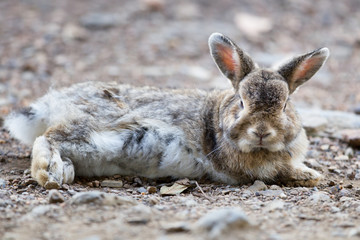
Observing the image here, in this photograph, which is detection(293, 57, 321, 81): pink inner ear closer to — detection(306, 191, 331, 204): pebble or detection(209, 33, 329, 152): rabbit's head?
detection(209, 33, 329, 152): rabbit's head

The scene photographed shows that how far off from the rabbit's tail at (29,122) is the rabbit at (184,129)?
0.04 feet

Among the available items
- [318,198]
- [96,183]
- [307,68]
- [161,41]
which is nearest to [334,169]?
[307,68]

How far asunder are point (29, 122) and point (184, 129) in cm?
180

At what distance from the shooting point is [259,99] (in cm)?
524

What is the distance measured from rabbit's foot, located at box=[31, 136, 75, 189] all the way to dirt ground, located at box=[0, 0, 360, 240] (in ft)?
0.35

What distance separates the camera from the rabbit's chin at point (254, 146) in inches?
208

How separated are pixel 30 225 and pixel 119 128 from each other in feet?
6.92

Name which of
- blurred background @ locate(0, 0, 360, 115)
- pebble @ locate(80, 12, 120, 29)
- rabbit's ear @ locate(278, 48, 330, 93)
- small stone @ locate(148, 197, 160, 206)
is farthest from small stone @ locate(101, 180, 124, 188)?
pebble @ locate(80, 12, 120, 29)

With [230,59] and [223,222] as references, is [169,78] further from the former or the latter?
[223,222]

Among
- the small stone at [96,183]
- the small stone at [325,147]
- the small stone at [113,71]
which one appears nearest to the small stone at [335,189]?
the small stone at [325,147]

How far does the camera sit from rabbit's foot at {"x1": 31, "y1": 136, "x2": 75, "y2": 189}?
16.5ft

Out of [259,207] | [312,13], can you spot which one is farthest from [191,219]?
[312,13]

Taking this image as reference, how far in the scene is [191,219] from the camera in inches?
156

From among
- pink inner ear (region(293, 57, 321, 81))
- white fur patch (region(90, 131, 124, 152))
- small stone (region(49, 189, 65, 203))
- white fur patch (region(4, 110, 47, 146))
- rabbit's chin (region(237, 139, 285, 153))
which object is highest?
pink inner ear (region(293, 57, 321, 81))
